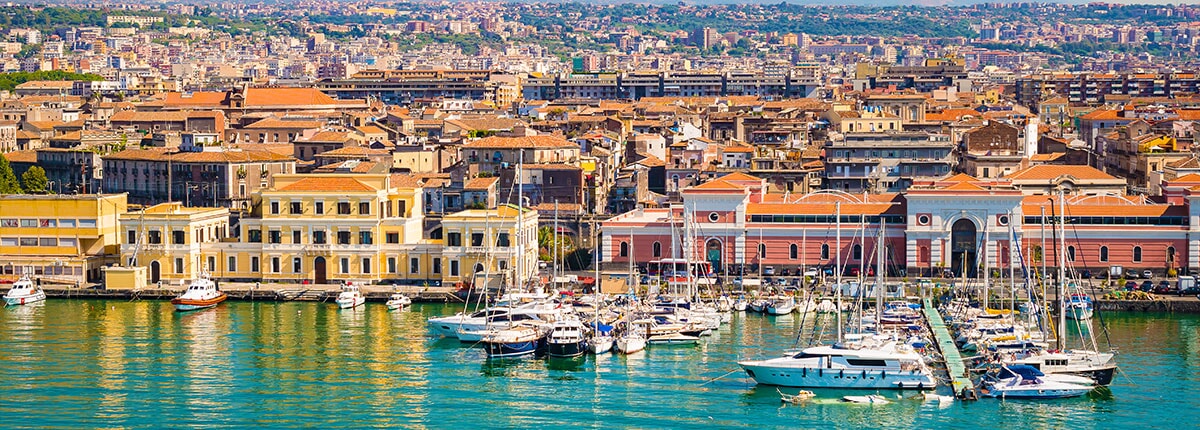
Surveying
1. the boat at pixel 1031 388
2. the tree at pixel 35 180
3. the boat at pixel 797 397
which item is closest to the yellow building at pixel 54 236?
the tree at pixel 35 180

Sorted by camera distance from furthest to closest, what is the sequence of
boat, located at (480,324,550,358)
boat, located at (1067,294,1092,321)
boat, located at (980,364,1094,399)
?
1. boat, located at (1067,294,1092,321)
2. boat, located at (480,324,550,358)
3. boat, located at (980,364,1094,399)

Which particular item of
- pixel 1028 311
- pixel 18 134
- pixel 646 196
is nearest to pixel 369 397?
pixel 1028 311

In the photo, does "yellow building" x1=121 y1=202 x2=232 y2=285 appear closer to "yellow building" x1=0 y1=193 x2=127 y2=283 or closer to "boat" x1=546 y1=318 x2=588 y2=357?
"yellow building" x1=0 y1=193 x2=127 y2=283

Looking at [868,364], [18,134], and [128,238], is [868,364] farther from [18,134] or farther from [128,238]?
[18,134]

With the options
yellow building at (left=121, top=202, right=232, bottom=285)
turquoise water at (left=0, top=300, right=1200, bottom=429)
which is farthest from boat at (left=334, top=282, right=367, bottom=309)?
yellow building at (left=121, top=202, right=232, bottom=285)

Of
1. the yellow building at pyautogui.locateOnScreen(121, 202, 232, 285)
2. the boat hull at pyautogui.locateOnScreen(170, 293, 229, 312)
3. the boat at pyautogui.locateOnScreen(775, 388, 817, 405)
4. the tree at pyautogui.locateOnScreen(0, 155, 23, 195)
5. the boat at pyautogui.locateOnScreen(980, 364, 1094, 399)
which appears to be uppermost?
the tree at pyautogui.locateOnScreen(0, 155, 23, 195)

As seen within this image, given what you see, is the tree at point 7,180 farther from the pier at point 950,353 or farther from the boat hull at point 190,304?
the pier at point 950,353

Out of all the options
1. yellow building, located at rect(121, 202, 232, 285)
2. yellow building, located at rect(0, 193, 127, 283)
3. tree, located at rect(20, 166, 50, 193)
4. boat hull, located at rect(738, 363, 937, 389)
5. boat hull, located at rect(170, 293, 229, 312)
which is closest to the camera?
boat hull, located at rect(738, 363, 937, 389)
